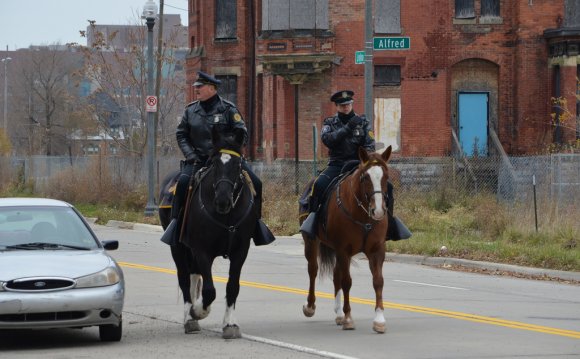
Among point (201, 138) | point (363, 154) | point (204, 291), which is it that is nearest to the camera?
point (204, 291)

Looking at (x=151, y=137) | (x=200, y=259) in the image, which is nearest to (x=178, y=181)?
(x=200, y=259)

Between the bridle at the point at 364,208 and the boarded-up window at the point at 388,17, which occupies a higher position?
the boarded-up window at the point at 388,17

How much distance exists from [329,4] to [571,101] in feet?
31.3

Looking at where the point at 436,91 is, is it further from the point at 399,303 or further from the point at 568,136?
the point at 399,303

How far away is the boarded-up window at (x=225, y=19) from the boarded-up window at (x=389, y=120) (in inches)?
322

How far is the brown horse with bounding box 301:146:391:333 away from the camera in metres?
12.4

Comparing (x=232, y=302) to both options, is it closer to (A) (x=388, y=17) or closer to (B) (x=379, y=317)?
(B) (x=379, y=317)

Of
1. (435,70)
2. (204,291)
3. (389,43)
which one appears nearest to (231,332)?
(204,291)

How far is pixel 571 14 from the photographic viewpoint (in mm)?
41719

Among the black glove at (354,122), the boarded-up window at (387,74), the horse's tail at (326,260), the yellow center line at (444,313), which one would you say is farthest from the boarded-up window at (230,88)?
the black glove at (354,122)

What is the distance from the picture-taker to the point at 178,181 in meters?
12.8

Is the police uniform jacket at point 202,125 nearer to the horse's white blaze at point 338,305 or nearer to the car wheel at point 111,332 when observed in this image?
the car wheel at point 111,332

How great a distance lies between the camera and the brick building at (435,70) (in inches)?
1639

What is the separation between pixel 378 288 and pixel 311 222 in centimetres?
146
